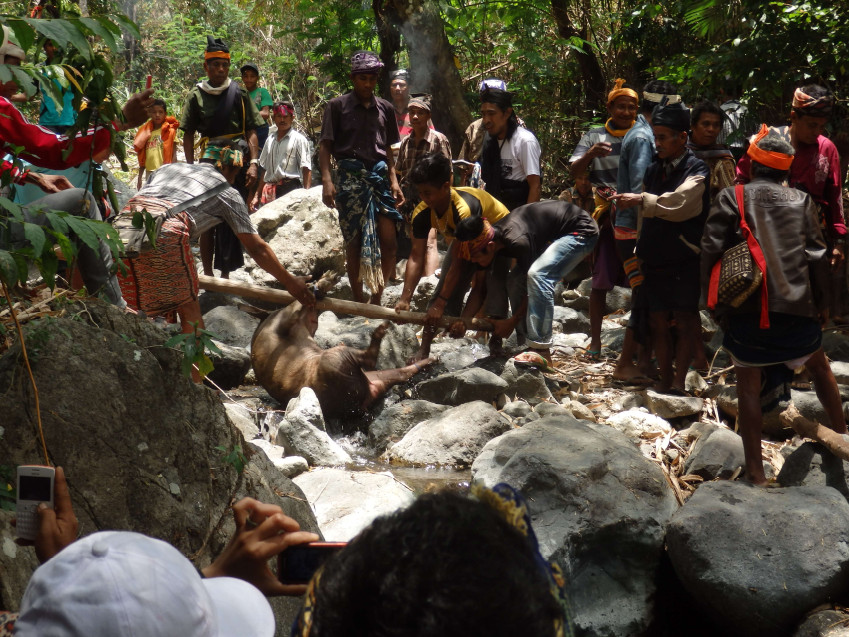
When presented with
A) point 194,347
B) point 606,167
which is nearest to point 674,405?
point 606,167

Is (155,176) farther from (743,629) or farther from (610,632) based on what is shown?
(743,629)

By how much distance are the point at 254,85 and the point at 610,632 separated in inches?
347

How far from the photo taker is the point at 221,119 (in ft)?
28.5

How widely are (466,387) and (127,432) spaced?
411 centimetres

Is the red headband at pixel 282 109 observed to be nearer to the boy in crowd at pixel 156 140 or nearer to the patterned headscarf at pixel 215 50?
the boy in crowd at pixel 156 140

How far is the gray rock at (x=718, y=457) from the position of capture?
5.11m

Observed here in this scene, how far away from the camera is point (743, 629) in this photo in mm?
3965

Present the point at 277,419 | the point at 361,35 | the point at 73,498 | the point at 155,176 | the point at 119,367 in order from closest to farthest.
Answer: the point at 73,498, the point at 119,367, the point at 155,176, the point at 277,419, the point at 361,35

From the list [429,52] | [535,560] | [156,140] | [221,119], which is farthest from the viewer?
[429,52]

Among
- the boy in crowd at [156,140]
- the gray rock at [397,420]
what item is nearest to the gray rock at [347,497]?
the gray rock at [397,420]

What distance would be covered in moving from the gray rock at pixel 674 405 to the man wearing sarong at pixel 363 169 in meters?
2.87

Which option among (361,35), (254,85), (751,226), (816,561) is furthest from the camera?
(361,35)

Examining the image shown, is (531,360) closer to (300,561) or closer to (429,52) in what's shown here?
(300,561)

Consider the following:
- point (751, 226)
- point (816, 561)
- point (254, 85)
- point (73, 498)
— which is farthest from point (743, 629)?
point (254, 85)
